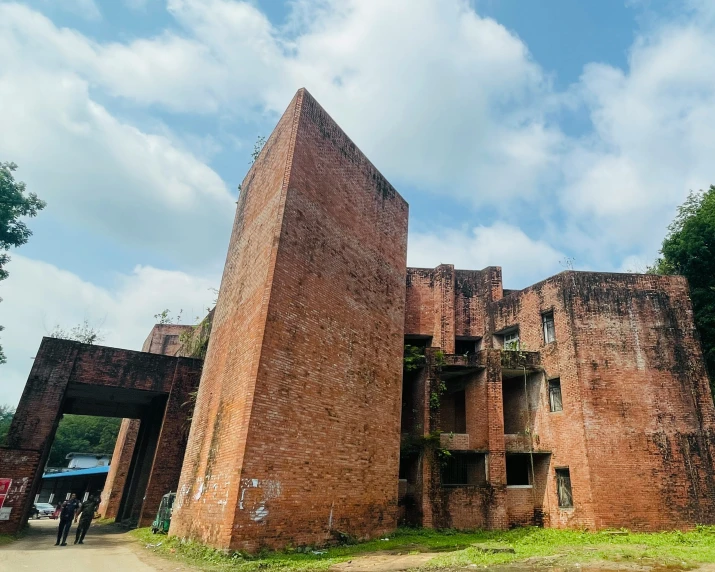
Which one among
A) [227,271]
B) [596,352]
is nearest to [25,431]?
[227,271]

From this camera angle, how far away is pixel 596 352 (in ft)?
50.1

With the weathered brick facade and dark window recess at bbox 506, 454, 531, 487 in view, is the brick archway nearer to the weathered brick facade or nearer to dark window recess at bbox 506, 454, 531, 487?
the weathered brick facade

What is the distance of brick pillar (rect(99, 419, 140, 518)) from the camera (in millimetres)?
22516

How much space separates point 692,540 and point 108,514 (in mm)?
23883

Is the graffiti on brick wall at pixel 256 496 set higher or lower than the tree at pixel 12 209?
lower

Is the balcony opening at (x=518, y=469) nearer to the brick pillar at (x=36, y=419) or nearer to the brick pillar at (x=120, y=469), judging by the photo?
the brick pillar at (x=36, y=419)

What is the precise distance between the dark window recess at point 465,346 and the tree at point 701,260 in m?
8.41

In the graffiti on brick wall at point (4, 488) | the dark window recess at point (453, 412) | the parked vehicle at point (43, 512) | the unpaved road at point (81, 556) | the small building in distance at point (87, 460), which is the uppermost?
the dark window recess at point (453, 412)

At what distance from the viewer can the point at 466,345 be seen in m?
20.1

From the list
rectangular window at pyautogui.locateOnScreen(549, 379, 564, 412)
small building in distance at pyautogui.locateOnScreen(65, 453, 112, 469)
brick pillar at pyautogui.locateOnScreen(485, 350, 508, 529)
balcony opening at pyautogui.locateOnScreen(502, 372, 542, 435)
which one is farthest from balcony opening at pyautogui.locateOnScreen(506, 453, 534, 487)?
small building in distance at pyautogui.locateOnScreen(65, 453, 112, 469)

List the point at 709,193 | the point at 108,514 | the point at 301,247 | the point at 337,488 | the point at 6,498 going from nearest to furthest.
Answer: the point at 337,488 < the point at 301,247 < the point at 6,498 < the point at 709,193 < the point at 108,514

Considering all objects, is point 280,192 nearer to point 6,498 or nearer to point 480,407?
point 480,407

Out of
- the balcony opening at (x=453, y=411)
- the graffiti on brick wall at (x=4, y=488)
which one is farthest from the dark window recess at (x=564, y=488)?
the graffiti on brick wall at (x=4, y=488)

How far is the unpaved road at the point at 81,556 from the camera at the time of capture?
8.99m
